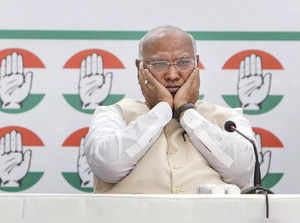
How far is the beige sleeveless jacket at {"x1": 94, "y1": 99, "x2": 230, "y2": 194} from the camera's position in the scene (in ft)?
7.32

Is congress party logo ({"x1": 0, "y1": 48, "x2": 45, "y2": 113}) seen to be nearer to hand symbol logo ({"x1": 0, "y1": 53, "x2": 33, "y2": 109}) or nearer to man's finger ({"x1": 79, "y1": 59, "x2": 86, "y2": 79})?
hand symbol logo ({"x1": 0, "y1": 53, "x2": 33, "y2": 109})

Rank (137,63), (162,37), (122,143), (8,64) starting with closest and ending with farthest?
(122,143)
(162,37)
(137,63)
(8,64)

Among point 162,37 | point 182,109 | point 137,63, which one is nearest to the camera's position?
point 182,109

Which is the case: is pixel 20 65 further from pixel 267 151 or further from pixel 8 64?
pixel 267 151

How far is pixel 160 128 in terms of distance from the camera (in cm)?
227

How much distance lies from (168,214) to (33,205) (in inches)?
12.0

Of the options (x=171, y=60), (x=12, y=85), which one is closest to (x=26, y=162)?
(x=12, y=85)

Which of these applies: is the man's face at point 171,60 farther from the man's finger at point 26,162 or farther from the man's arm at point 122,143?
the man's finger at point 26,162

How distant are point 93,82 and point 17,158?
0.46 metres

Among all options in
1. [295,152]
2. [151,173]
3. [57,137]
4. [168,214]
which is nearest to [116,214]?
[168,214]

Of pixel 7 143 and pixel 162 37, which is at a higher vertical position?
pixel 162 37

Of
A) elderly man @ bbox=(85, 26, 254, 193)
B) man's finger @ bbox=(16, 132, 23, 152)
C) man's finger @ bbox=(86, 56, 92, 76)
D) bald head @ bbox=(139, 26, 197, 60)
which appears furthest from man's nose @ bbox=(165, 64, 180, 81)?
man's finger @ bbox=(16, 132, 23, 152)

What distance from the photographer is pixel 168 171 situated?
2.26 metres

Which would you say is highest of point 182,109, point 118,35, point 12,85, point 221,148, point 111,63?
point 118,35
